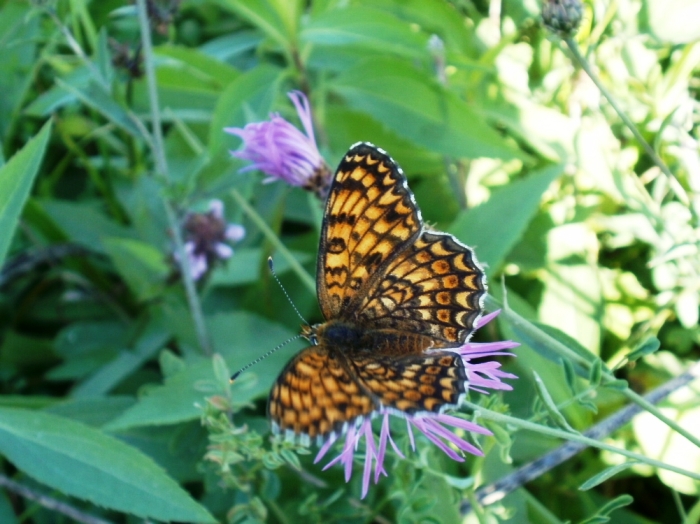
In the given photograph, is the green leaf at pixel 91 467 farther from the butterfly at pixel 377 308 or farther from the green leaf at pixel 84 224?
the green leaf at pixel 84 224

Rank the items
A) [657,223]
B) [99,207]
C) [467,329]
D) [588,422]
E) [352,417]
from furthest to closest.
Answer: [99,207] < [657,223] < [588,422] < [467,329] < [352,417]

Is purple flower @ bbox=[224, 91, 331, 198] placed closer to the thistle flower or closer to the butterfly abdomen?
the butterfly abdomen

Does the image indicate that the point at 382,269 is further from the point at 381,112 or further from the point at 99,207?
the point at 99,207

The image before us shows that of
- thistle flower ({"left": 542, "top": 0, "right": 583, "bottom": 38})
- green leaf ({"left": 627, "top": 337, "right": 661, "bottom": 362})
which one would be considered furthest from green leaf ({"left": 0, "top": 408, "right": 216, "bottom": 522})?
thistle flower ({"left": 542, "top": 0, "right": 583, "bottom": 38})

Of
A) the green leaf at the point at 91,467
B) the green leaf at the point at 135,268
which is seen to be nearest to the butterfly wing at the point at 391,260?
the green leaf at the point at 91,467

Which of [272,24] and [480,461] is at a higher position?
[272,24]

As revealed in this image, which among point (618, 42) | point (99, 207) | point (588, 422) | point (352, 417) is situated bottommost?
point (99, 207)

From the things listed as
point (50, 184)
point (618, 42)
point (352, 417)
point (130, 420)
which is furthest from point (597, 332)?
point (50, 184)
